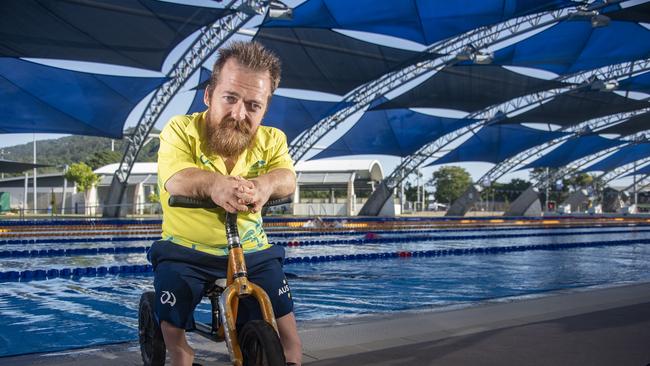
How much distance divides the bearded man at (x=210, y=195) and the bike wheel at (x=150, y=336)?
1.48ft

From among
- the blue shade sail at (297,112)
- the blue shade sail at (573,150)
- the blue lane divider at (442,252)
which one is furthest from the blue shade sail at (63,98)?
the blue shade sail at (573,150)

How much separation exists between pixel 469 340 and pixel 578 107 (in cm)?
3470

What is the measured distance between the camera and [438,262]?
11812 mm

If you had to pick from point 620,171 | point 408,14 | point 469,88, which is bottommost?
point 620,171

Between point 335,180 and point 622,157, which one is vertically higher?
point 622,157

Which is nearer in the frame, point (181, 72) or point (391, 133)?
point (181, 72)

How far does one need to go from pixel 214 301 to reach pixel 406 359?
1.50 m

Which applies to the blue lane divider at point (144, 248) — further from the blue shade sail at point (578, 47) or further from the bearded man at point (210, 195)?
the blue shade sail at point (578, 47)

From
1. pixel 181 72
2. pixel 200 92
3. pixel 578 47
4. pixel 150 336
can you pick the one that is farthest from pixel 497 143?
pixel 150 336

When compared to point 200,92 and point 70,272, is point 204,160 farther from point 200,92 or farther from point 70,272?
point 200,92

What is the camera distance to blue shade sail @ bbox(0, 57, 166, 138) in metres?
22.2

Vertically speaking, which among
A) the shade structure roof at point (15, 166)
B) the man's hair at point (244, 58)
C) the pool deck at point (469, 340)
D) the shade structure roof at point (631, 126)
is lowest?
the pool deck at point (469, 340)

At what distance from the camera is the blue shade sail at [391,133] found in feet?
115

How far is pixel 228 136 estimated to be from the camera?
2.51 meters
